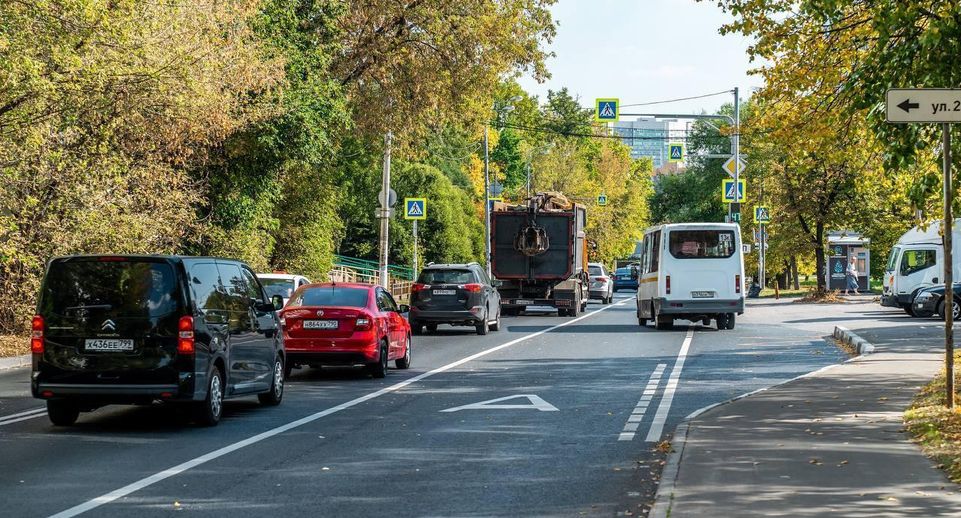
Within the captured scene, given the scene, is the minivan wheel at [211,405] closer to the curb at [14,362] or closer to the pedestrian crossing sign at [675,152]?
the curb at [14,362]

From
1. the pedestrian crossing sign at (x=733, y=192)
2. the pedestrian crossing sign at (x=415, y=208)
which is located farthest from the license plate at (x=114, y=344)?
the pedestrian crossing sign at (x=733, y=192)

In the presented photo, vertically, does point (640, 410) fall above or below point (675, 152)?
below

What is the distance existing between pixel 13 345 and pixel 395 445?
585 inches

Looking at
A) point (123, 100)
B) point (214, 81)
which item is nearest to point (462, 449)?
point (123, 100)

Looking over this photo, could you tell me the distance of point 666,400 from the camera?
632 inches

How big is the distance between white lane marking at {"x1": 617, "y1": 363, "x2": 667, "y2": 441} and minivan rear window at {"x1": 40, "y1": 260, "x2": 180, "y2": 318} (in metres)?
4.47

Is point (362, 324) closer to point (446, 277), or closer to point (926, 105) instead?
point (926, 105)

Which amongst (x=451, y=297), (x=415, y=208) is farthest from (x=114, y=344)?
(x=415, y=208)

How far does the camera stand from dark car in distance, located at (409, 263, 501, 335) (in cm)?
3122

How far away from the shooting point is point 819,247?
56531mm

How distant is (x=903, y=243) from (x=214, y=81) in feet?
82.5

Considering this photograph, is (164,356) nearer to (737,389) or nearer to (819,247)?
(737,389)

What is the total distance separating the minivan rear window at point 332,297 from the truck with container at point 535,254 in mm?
21694

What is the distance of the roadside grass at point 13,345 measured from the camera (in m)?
23.7
